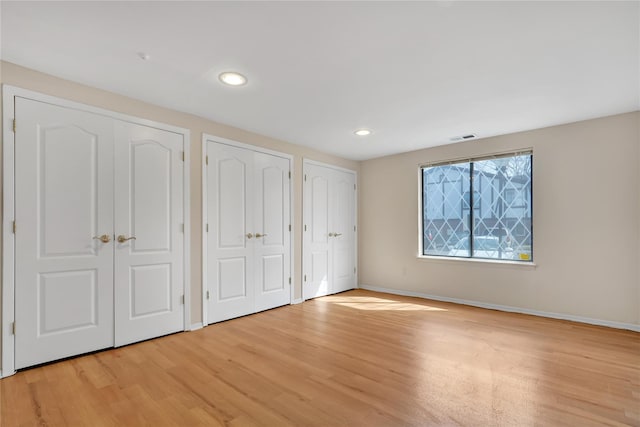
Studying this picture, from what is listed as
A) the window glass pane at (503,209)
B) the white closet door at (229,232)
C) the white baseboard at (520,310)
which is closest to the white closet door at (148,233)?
the white closet door at (229,232)

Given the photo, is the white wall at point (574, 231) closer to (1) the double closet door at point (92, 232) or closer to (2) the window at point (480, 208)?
(2) the window at point (480, 208)

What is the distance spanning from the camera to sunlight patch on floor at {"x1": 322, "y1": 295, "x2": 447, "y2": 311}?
4379mm

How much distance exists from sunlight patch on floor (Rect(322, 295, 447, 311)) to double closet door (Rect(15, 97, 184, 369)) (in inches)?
90.3

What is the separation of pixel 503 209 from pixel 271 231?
322cm

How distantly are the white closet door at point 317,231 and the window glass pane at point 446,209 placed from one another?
159 centimetres

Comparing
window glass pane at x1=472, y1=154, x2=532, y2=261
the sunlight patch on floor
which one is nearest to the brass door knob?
the sunlight patch on floor

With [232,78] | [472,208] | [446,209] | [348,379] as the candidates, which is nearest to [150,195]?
[232,78]

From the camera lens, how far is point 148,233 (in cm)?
315

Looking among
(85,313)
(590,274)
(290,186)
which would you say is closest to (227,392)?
(85,313)

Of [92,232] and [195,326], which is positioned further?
[195,326]

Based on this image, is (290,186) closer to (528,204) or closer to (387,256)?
(387,256)

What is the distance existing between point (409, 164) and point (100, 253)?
14.4 feet

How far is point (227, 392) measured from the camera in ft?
7.08

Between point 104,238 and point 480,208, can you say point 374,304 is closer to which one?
point 480,208
